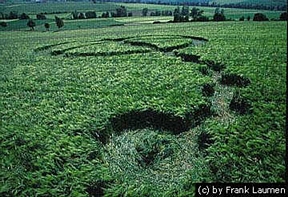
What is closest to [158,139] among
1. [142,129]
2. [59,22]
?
[142,129]

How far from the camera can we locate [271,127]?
461 inches

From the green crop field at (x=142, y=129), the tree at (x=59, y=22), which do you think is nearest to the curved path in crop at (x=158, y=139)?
the green crop field at (x=142, y=129)

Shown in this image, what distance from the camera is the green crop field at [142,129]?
957 centimetres

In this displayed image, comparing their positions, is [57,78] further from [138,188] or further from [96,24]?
[96,24]

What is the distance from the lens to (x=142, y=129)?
14.7 m

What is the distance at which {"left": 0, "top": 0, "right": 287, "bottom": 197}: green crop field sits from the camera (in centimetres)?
957

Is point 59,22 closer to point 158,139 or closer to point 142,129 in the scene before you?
point 142,129

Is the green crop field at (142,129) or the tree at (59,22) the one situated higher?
the green crop field at (142,129)

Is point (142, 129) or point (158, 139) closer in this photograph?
point (158, 139)

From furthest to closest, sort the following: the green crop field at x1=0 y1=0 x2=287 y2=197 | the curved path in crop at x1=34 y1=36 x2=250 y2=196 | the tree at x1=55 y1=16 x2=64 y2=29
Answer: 1. the tree at x1=55 y1=16 x2=64 y2=29
2. the curved path in crop at x1=34 y1=36 x2=250 y2=196
3. the green crop field at x1=0 y1=0 x2=287 y2=197

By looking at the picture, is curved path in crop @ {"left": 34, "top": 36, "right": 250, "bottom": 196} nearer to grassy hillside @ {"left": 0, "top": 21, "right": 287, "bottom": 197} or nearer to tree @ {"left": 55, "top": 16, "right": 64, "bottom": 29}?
grassy hillside @ {"left": 0, "top": 21, "right": 287, "bottom": 197}

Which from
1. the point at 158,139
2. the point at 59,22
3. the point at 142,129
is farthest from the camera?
the point at 59,22

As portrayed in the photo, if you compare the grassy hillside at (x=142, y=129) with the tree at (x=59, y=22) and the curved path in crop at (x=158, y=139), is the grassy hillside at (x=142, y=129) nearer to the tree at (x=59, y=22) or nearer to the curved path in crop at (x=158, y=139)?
the curved path in crop at (x=158, y=139)

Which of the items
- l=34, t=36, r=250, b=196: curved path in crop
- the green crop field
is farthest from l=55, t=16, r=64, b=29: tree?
l=34, t=36, r=250, b=196: curved path in crop
